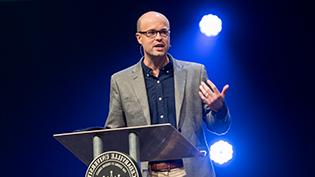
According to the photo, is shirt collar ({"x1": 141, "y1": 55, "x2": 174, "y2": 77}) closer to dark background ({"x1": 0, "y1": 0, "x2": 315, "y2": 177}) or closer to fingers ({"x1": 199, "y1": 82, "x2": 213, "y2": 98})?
fingers ({"x1": 199, "y1": 82, "x2": 213, "y2": 98})

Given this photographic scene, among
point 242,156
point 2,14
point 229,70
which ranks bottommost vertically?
point 242,156

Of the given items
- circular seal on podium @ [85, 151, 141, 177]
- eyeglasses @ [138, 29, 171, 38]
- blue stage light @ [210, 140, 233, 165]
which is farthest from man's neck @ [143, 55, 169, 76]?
blue stage light @ [210, 140, 233, 165]

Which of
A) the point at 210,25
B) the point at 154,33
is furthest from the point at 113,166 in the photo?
the point at 210,25

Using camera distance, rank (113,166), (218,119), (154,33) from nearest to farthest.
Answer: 1. (113,166)
2. (218,119)
3. (154,33)

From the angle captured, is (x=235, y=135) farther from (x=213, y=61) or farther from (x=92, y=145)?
(x=92, y=145)

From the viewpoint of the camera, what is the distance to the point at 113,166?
6.28 feet

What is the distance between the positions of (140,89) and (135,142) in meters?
0.61

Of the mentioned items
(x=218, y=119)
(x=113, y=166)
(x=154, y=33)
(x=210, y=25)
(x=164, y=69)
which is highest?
(x=210, y=25)

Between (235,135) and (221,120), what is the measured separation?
2068 mm

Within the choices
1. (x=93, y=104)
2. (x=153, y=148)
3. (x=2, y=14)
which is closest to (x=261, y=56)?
(x=93, y=104)

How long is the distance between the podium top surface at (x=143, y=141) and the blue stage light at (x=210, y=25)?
8.04 ft

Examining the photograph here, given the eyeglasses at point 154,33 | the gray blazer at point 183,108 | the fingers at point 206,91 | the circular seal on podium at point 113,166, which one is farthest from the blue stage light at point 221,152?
the circular seal on podium at point 113,166

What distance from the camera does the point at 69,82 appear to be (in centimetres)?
461

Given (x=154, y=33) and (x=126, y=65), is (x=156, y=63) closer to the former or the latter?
(x=154, y=33)
